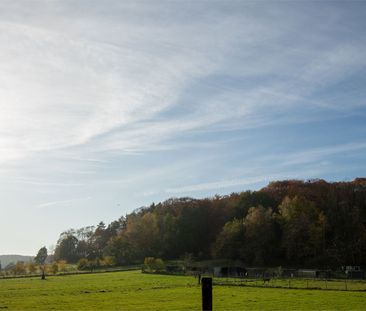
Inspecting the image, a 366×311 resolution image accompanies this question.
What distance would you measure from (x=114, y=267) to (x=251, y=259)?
3562cm

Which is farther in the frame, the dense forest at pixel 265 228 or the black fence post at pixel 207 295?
the dense forest at pixel 265 228

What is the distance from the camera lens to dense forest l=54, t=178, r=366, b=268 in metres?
111

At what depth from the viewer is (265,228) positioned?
381ft

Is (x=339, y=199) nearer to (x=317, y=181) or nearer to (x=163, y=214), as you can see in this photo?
(x=317, y=181)

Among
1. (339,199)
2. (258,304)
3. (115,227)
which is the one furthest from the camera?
(115,227)

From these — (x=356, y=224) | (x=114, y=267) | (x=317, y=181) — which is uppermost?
(x=317, y=181)

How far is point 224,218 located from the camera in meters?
144

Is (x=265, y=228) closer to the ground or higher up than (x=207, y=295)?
higher up

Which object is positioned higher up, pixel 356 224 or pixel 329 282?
pixel 356 224

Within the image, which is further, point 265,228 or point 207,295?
point 265,228

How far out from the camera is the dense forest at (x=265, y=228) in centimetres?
11075

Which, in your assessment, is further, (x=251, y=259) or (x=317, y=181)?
(x=317, y=181)

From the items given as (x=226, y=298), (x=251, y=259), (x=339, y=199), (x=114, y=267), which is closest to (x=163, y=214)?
(x=114, y=267)

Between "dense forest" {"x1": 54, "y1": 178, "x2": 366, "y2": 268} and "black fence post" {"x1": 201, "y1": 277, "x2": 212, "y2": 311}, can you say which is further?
"dense forest" {"x1": 54, "y1": 178, "x2": 366, "y2": 268}
